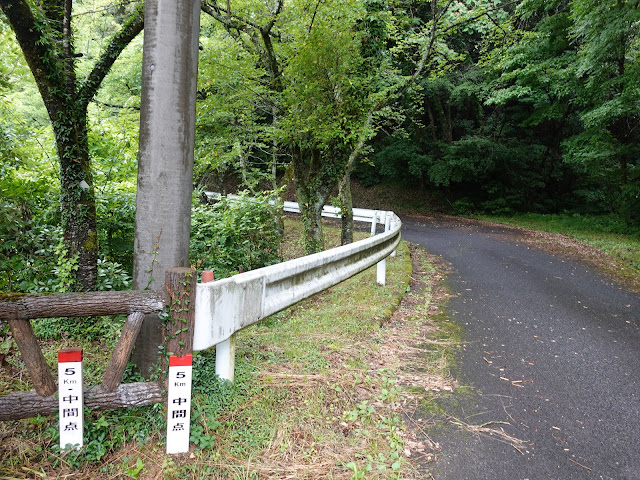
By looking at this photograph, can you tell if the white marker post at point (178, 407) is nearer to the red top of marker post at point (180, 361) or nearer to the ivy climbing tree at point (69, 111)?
the red top of marker post at point (180, 361)

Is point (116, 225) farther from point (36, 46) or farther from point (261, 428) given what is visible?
point (261, 428)

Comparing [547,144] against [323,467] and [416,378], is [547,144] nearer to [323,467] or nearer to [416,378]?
[416,378]

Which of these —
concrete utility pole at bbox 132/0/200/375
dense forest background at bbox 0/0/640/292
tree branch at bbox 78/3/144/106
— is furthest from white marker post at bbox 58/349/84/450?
tree branch at bbox 78/3/144/106

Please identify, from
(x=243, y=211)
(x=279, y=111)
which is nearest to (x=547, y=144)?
(x=279, y=111)

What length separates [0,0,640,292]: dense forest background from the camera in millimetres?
4238

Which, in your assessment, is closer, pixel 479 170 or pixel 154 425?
pixel 154 425

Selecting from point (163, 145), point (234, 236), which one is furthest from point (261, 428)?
point (234, 236)

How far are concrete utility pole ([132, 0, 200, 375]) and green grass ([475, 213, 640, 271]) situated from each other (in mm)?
11429

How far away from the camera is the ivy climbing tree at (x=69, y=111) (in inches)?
154

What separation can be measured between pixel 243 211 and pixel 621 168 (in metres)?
18.2

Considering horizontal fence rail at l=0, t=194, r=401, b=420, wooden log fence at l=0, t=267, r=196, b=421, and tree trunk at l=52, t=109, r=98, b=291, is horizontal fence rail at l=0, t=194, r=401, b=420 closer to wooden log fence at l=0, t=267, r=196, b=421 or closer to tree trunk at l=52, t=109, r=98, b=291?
wooden log fence at l=0, t=267, r=196, b=421

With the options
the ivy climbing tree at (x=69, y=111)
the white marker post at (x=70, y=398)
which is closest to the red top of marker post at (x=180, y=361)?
the white marker post at (x=70, y=398)

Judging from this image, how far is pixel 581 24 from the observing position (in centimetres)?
1224

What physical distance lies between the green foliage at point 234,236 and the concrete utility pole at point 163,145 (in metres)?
2.49
